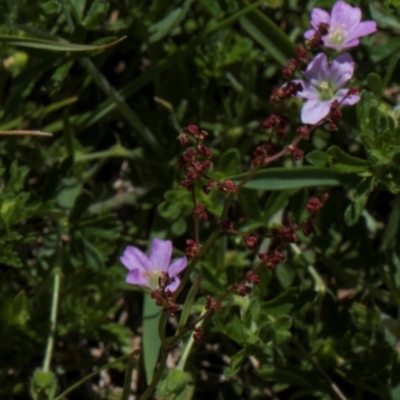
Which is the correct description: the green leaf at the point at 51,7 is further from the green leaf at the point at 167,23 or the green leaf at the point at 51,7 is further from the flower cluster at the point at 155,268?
the flower cluster at the point at 155,268

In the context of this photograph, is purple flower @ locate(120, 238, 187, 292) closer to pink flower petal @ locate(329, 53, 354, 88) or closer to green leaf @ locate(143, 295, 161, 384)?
green leaf @ locate(143, 295, 161, 384)

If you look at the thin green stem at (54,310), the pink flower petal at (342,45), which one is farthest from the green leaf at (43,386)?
the pink flower petal at (342,45)

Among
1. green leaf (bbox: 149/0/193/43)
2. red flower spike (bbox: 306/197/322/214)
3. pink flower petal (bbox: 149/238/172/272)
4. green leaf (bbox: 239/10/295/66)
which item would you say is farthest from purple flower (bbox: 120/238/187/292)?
green leaf (bbox: 239/10/295/66)

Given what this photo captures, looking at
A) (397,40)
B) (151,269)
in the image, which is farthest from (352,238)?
(151,269)

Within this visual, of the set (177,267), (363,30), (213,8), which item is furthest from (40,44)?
(363,30)

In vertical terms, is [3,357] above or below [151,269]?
below

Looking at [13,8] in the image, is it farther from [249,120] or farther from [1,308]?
[249,120]
